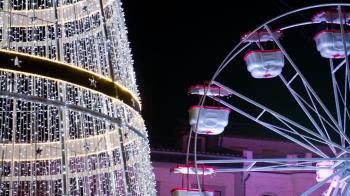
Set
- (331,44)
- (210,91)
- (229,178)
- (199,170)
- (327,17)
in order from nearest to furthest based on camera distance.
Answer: (327,17)
(331,44)
(199,170)
(210,91)
(229,178)

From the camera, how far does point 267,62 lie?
13.0 meters

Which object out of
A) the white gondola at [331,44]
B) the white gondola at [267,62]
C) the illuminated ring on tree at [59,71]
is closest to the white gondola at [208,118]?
the white gondola at [267,62]

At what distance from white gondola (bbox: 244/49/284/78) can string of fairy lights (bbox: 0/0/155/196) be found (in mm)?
5001

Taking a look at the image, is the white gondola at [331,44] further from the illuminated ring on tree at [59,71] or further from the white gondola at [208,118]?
the illuminated ring on tree at [59,71]

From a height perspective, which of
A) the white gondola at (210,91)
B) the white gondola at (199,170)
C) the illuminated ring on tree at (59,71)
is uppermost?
the white gondola at (210,91)

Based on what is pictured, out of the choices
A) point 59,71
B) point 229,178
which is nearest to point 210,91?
point 59,71

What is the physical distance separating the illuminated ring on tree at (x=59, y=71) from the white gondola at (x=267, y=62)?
20.8ft

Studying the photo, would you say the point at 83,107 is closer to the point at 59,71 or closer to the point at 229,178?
the point at 59,71

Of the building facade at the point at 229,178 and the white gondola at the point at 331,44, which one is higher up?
the white gondola at the point at 331,44

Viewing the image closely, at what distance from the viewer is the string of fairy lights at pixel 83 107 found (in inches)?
295

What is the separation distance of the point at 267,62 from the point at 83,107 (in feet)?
23.1

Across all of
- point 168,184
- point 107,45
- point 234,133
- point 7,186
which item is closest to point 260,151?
point 234,133

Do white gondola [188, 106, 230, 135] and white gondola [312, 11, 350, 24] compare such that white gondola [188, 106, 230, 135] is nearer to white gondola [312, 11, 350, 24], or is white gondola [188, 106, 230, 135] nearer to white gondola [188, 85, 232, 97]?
white gondola [188, 85, 232, 97]

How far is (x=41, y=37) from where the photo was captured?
393 inches
